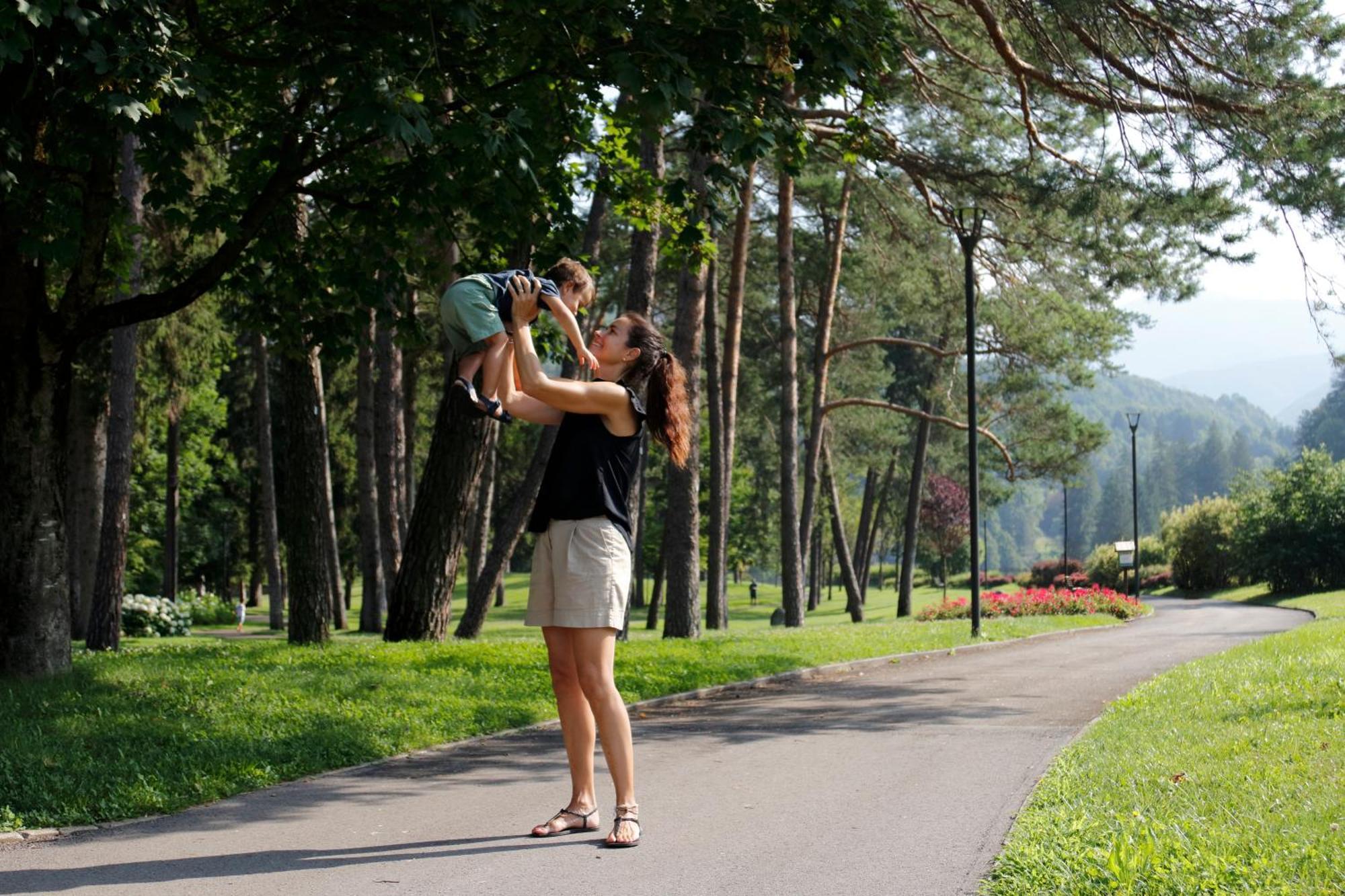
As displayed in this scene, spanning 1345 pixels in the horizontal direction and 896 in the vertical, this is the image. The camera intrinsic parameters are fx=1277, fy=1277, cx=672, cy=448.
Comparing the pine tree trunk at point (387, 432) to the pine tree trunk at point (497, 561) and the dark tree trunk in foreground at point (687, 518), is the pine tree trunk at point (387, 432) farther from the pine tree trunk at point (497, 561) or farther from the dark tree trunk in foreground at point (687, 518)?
Result: the dark tree trunk in foreground at point (687, 518)

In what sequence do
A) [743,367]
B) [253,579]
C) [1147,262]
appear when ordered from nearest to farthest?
[1147,262], [743,367], [253,579]

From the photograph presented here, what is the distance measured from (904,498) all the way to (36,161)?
59902 millimetres

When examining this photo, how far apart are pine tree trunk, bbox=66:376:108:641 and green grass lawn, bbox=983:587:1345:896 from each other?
16.2m

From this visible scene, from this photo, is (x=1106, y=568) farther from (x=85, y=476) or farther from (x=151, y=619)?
(x=85, y=476)

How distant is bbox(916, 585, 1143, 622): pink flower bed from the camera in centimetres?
3055

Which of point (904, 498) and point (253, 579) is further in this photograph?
point (904, 498)

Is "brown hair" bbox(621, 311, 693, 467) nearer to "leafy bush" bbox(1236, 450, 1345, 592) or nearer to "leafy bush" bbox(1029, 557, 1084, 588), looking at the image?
"leafy bush" bbox(1236, 450, 1345, 592)

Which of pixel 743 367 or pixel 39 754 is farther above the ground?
pixel 743 367

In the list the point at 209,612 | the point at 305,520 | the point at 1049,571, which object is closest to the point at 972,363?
the point at 305,520

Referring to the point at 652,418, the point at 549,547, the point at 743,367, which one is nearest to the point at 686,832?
the point at 549,547

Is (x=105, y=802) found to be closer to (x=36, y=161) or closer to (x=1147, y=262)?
(x=36, y=161)

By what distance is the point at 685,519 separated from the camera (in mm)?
19562

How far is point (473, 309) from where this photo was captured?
5309mm

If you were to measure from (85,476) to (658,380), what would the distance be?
1718cm
